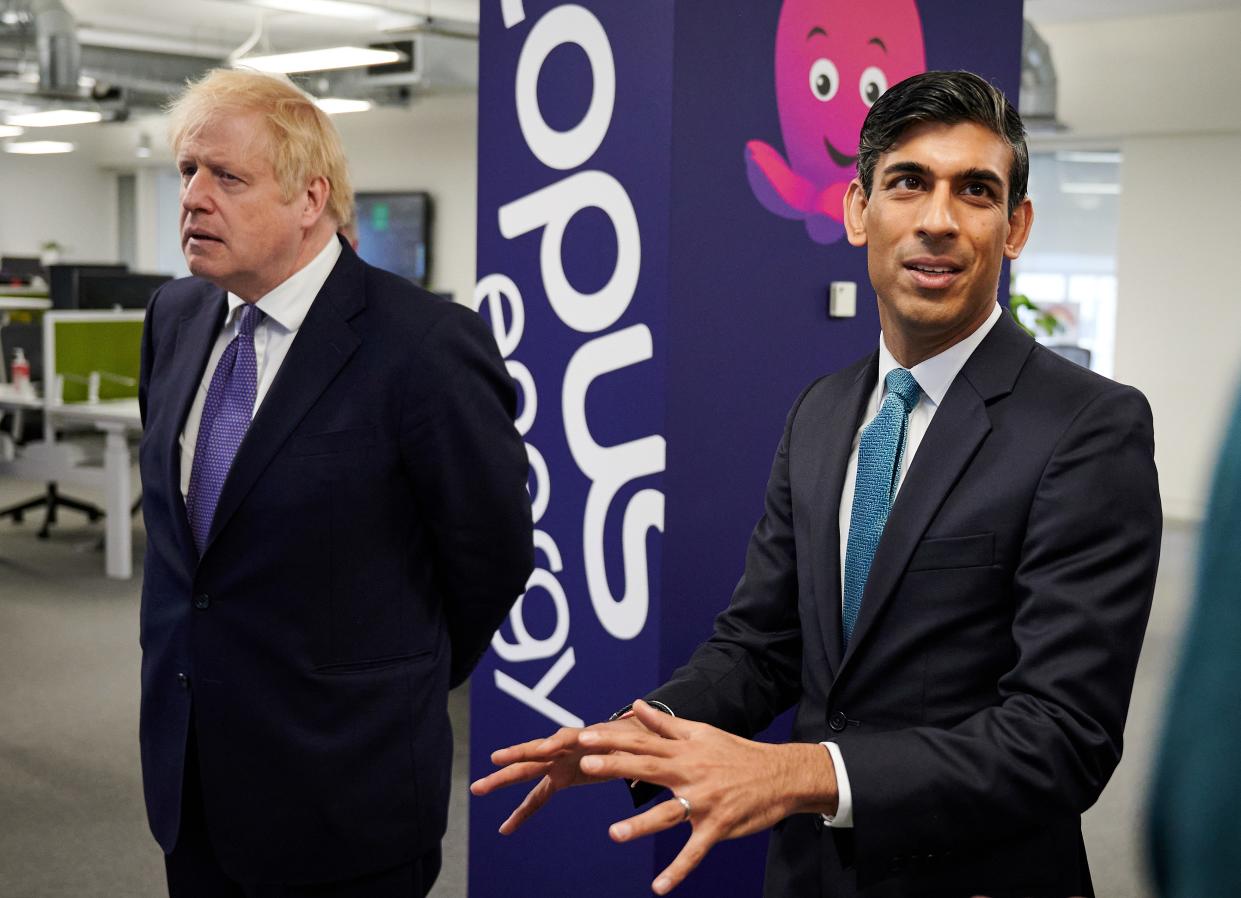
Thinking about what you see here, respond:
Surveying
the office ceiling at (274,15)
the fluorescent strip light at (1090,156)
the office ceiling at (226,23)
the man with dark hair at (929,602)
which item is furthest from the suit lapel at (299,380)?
the fluorescent strip light at (1090,156)

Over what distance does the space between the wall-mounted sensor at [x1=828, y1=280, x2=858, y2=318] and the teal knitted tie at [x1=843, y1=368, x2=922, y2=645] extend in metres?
1.71

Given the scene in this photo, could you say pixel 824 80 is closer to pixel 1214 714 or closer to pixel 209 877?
pixel 209 877

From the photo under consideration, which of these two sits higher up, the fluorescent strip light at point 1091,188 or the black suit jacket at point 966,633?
the fluorescent strip light at point 1091,188

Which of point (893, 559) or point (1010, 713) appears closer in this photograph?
point (1010, 713)

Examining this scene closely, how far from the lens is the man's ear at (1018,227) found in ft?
4.60

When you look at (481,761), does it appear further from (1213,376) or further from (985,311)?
(1213,376)

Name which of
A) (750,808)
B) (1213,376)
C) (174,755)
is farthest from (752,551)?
(1213,376)

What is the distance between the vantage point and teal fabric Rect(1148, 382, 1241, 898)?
22.0 inches

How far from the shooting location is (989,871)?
1293mm

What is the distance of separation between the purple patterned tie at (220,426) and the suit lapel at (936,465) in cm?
92

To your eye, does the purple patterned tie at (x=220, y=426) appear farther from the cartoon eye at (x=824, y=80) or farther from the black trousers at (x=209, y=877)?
the cartoon eye at (x=824, y=80)

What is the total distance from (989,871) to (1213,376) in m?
9.09

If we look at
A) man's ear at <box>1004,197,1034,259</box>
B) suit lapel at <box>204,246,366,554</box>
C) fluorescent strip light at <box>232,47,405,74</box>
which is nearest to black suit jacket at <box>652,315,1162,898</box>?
man's ear at <box>1004,197,1034,259</box>

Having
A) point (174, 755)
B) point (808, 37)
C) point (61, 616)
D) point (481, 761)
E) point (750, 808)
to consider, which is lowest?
point (61, 616)
